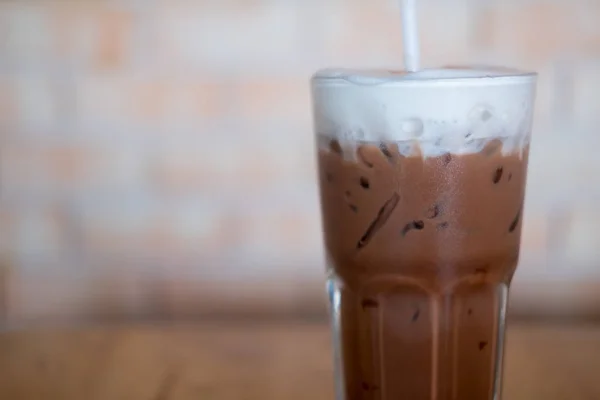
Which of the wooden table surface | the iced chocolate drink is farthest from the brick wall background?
the iced chocolate drink

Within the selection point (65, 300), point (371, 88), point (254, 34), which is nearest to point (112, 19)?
point (254, 34)

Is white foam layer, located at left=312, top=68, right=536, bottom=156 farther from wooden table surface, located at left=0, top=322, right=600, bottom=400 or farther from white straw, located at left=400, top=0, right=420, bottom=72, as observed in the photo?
wooden table surface, located at left=0, top=322, right=600, bottom=400

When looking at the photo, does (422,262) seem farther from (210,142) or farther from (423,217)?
(210,142)

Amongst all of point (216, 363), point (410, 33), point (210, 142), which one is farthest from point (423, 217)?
point (210, 142)

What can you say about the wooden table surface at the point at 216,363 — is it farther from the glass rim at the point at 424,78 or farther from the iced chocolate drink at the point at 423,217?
the glass rim at the point at 424,78

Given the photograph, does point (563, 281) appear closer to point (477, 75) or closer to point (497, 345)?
point (497, 345)
